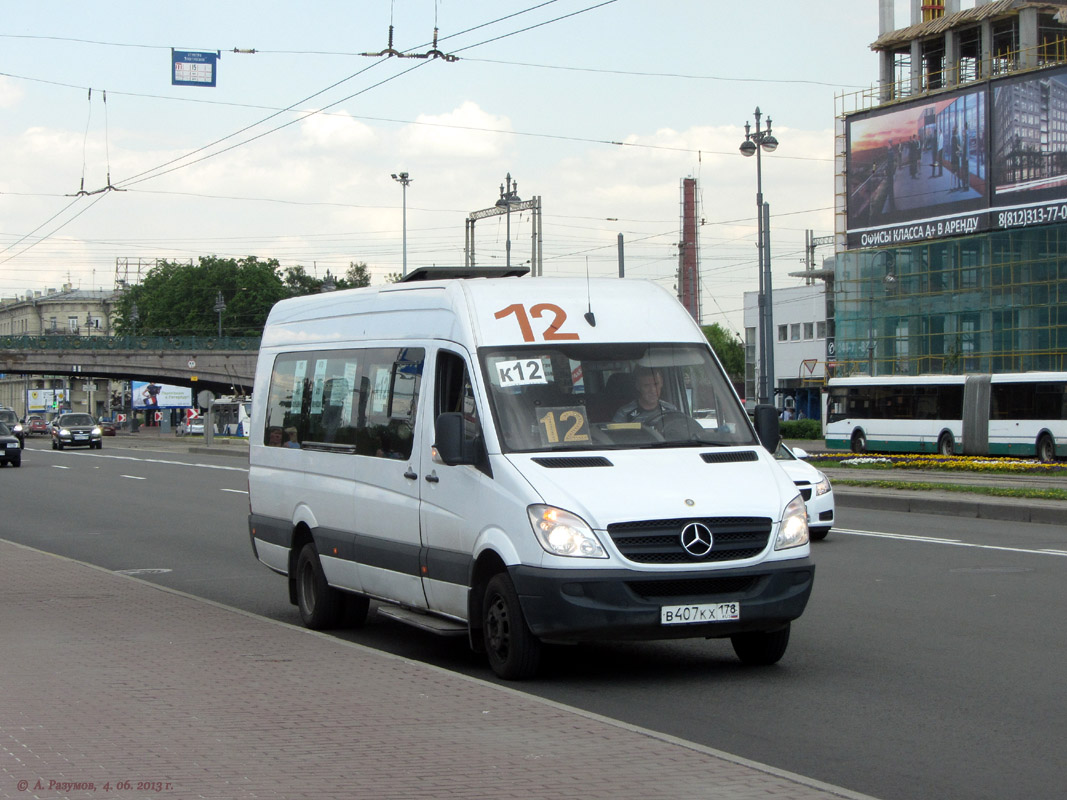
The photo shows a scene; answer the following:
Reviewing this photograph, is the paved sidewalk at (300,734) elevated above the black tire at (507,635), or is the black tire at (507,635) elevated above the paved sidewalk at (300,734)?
the black tire at (507,635)

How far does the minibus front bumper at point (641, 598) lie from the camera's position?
288 inches

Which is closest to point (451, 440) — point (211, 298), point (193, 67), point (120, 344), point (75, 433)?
point (193, 67)

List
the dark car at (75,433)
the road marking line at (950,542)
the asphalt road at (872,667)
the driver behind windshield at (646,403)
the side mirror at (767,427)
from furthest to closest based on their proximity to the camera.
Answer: the dark car at (75,433)
the road marking line at (950,542)
the side mirror at (767,427)
the driver behind windshield at (646,403)
the asphalt road at (872,667)

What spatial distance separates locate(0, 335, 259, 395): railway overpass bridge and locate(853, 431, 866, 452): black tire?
46.5 m

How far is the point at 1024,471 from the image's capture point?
31141 millimetres

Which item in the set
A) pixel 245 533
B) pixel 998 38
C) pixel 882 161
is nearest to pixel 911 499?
pixel 245 533

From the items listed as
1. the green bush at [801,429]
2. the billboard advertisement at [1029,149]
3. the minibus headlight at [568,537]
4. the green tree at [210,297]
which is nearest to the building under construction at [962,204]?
the billboard advertisement at [1029,149]

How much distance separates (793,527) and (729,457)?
1.75ft

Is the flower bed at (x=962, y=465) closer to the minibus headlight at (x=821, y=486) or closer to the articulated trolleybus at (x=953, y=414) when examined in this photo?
the articulated trolleybus at (x=953, y=414)

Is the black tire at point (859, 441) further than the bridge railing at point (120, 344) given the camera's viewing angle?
No

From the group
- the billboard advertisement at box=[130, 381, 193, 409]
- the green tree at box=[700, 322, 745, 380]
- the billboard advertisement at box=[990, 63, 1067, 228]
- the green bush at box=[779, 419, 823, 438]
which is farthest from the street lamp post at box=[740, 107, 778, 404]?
the green tree at box=[700, 322, 745, 380]

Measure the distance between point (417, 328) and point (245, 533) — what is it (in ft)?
33.2

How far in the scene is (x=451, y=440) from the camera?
25.6ft

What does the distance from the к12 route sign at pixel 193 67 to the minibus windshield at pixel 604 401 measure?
1822 cm
